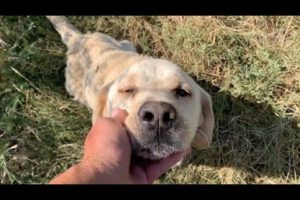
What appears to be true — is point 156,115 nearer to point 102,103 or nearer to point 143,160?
point 143,160

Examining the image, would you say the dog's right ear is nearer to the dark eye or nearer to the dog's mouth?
the dark eye

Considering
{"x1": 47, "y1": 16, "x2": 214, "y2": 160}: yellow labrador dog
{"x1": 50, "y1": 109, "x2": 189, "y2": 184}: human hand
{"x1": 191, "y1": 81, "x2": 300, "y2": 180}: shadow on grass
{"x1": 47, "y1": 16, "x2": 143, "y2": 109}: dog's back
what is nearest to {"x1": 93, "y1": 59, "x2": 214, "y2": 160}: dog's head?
{"x1": 47, "y1": 16, "x2": 214, "y2": 160}: yellow labrador dog

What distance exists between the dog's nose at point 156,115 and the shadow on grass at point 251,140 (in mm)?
2168

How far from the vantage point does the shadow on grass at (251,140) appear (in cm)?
587

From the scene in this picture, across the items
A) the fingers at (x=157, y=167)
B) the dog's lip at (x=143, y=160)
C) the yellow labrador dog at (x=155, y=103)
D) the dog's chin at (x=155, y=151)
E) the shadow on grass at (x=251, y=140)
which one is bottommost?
the shadow on grass at (x=251, y=140)

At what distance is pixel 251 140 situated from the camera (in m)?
6.00

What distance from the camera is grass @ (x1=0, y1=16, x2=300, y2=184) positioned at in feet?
19.1

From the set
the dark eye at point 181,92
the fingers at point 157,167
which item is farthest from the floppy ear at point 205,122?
the fingers at point 157,167

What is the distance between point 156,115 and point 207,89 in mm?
2658

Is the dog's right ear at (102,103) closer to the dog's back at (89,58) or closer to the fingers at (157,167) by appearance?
the dog's back at (89,58)

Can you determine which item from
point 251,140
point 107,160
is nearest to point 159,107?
point 107,160

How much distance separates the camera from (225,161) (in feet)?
19.4

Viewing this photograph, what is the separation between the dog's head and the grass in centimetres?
119

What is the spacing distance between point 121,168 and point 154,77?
3.31ft
